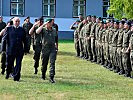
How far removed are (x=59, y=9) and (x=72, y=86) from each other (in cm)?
2850

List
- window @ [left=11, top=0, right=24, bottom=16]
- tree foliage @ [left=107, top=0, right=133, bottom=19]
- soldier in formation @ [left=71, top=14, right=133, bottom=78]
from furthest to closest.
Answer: window @ [left=11, top=0, right=24, bottom=16], tree foliage @ [left=107, top=0, right=133, bottom=19], soldier in formation @ [left=71, top=14, right=133, bottom=78]

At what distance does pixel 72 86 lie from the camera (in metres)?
15.4

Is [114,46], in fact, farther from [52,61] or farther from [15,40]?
[15,40]

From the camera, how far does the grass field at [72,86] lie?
44.5 ft

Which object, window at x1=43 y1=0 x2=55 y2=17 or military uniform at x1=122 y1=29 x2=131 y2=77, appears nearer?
military uniform at x1=122 y1=29 x2=131 y2=77

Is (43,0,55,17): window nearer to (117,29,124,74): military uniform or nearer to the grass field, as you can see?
the grass field

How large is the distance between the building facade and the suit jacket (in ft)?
87.3

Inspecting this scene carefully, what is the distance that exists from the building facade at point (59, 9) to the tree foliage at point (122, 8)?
45.1ft

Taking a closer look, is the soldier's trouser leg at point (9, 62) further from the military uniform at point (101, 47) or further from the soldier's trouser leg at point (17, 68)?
the military uniform at point (101, 47)

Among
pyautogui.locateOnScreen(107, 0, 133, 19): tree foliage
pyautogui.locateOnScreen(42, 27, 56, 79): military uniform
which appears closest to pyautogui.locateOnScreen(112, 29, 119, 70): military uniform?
pyautogui.locateOnScreen(42, 27, 56, 79): military uniform

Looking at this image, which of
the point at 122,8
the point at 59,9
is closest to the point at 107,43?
the point at 122,8

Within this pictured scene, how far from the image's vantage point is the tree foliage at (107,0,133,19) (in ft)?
90.1

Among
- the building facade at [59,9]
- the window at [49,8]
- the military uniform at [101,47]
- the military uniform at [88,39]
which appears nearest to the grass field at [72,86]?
the military uniform at [101,47]

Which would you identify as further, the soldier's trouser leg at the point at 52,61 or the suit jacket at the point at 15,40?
the suit jacket at the point at 15,40
